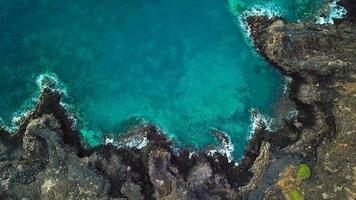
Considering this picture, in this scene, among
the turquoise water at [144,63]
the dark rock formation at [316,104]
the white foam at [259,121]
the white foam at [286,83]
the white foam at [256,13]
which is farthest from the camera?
the white foam at [256,13]

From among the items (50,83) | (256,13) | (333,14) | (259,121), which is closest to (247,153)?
(259,121)

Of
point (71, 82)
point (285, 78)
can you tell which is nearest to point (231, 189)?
point (285, 78)

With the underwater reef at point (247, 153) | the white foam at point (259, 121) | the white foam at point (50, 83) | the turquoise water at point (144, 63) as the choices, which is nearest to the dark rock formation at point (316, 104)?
the underwater reef at point (247, 153)

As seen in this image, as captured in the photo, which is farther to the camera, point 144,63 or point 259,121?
point 144,63

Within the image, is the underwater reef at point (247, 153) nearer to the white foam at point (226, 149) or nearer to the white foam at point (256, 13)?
the white foam at point (226, 149)

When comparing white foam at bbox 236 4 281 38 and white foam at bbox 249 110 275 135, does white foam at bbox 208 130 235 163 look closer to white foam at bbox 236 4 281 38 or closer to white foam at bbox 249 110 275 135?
white foam at bbox 249 110 275 135

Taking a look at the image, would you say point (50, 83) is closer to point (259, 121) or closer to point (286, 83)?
point (259, 121)

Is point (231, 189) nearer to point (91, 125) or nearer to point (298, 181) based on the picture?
point (298, 181)
